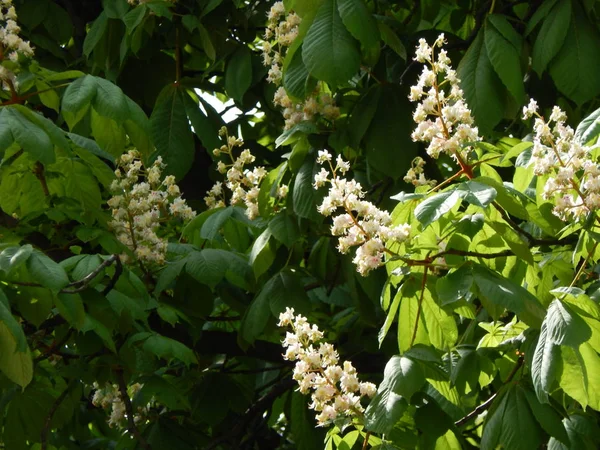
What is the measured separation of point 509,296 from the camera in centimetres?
189

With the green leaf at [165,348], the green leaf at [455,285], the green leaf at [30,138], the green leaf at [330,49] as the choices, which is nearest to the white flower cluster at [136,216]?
the green leaf at [165,348]

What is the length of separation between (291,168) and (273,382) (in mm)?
1197

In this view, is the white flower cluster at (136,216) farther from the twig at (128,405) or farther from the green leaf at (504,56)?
the green leaf at (504,56)

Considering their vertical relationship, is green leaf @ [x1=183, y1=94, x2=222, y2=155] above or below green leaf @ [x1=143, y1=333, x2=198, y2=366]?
above

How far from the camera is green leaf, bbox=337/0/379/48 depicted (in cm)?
268

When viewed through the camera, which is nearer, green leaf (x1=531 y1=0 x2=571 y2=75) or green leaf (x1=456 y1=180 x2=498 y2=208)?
green leaf (x1=456 y1=180 x2=498 y2=208)

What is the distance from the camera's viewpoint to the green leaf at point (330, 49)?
8.71 feet

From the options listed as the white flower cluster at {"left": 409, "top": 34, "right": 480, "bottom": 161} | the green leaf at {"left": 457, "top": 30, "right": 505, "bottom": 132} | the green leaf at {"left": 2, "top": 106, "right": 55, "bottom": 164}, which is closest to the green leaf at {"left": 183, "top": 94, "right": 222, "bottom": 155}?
the green leaf at {"left": 457, "top": 30, "right": 505, "bottom": 132}

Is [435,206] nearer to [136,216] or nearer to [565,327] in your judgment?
[565,327]

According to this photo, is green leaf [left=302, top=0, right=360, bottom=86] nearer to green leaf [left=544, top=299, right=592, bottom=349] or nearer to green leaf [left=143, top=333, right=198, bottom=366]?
green leaf [left=143, top=333, right=198, bottom=366]

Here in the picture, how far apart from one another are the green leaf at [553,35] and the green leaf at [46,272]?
1376mm

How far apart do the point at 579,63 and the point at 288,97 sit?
0.78 m

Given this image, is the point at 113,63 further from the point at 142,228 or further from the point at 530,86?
the point at 530,86

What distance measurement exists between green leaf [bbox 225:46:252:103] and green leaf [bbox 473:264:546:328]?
180 cm
